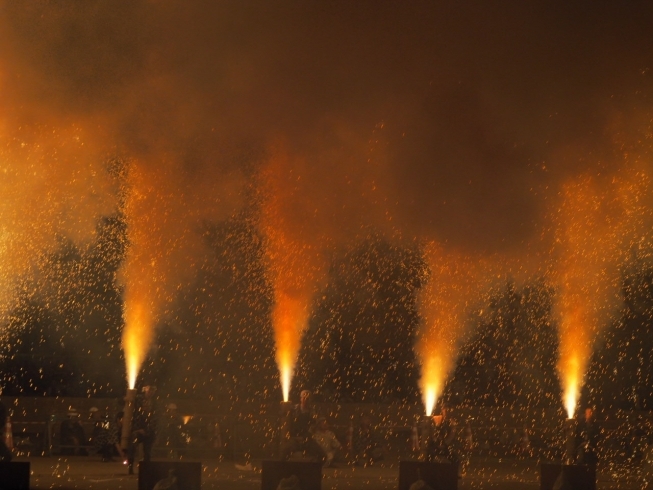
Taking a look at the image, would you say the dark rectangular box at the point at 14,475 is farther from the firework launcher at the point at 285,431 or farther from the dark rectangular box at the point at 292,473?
the firework launcher at the point at 285,431

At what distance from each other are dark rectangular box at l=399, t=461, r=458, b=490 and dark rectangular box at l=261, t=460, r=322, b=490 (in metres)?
0.78

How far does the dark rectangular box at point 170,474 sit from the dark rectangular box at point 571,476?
337 centimetres

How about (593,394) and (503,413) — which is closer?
(503,413)

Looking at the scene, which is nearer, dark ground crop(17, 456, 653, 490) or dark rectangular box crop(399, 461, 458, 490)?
dark rectangular box crop(399, 461, 458, 490)

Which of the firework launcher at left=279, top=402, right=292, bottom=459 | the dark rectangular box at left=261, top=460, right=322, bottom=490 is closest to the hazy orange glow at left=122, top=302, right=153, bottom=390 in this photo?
the firework launcher at left=279, top=402, right=292, bottom=459

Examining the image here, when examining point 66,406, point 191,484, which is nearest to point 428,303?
point 66,406

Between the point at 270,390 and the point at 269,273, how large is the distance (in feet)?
8.21

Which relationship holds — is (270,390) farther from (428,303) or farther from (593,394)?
(593,394)

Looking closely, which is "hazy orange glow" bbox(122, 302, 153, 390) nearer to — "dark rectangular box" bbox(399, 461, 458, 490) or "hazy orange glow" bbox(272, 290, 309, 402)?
"hazy orange glow" bbox(272, 290, 309, 402)

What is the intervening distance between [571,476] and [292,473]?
2.73 meters

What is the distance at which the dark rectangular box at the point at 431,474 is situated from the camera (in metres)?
9.33

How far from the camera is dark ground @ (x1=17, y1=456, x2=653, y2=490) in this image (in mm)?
12203

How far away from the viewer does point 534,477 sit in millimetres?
Result: 14672

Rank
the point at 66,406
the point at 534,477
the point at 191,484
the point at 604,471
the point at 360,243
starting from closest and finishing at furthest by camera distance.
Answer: the point at 191,484 → the point at 534,477 → the point at 604,471 → the point at 66,406 → the point at 360,243
